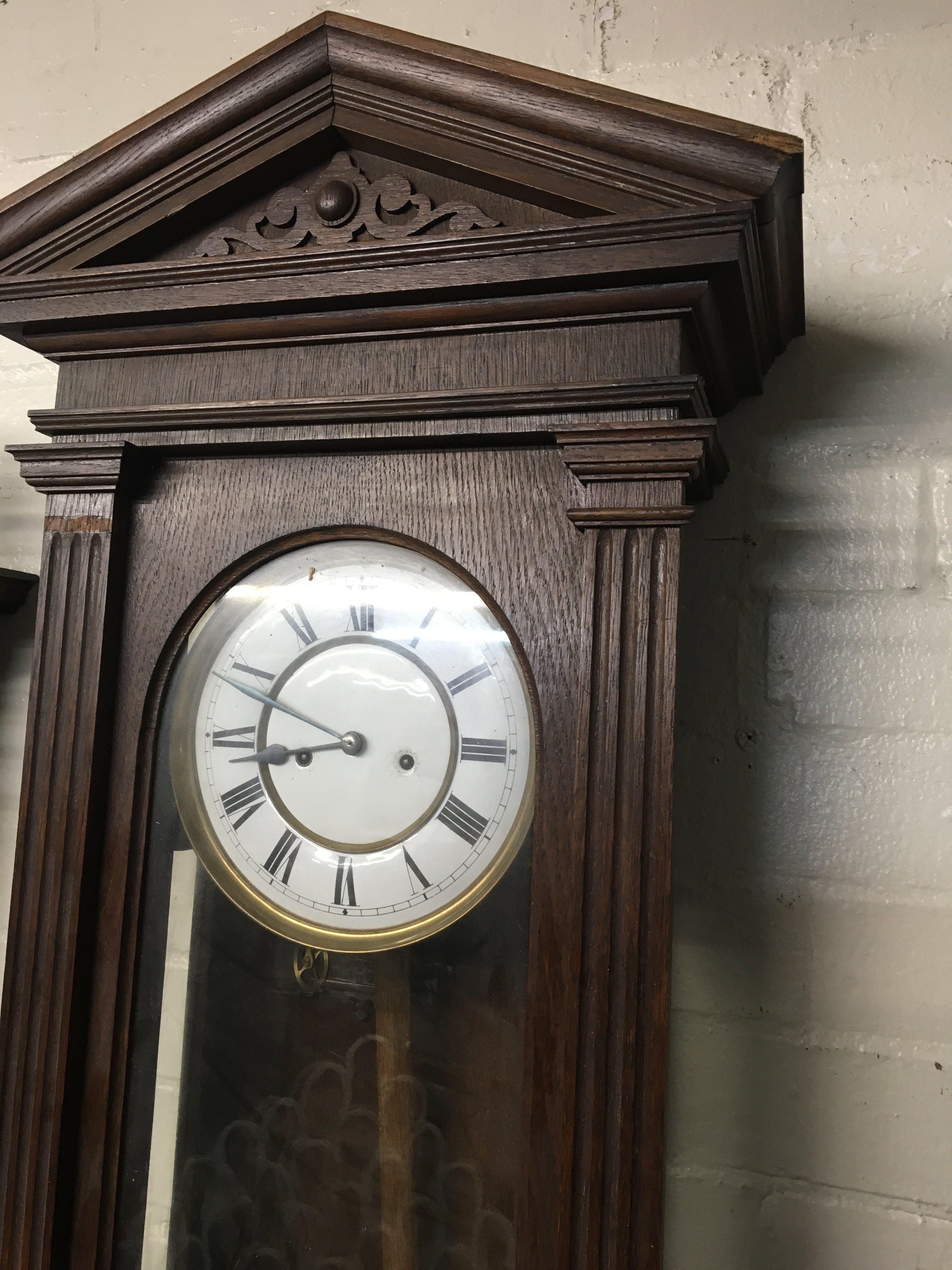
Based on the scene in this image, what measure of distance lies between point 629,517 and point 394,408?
166 millimetres

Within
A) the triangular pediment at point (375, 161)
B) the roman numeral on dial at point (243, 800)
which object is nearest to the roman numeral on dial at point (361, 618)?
the roman numeral on dial at point (243, 800)

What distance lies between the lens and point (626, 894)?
0.60 metres

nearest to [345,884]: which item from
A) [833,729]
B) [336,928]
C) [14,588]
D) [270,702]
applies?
→ [336,928]

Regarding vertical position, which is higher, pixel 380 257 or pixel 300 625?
pixel 380 257

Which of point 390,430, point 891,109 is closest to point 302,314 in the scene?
point 390,430

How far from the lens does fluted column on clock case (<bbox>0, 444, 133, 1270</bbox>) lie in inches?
26.5

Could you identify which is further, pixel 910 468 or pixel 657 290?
pixel 910 468

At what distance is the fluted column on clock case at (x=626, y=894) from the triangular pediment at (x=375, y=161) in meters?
0.20

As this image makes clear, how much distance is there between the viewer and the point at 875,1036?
77cm

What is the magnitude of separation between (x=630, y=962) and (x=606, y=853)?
6 centimetres

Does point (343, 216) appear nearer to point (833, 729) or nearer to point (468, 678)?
point (468, 678)

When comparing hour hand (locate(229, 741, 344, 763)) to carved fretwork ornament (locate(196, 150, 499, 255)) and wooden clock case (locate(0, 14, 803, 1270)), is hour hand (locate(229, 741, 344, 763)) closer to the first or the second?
wooden clock case (locate(0, 14, 803, 1270))

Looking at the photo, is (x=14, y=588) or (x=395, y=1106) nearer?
(x=395, y=1106)

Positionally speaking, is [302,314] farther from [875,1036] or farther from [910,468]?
[875,1036]
